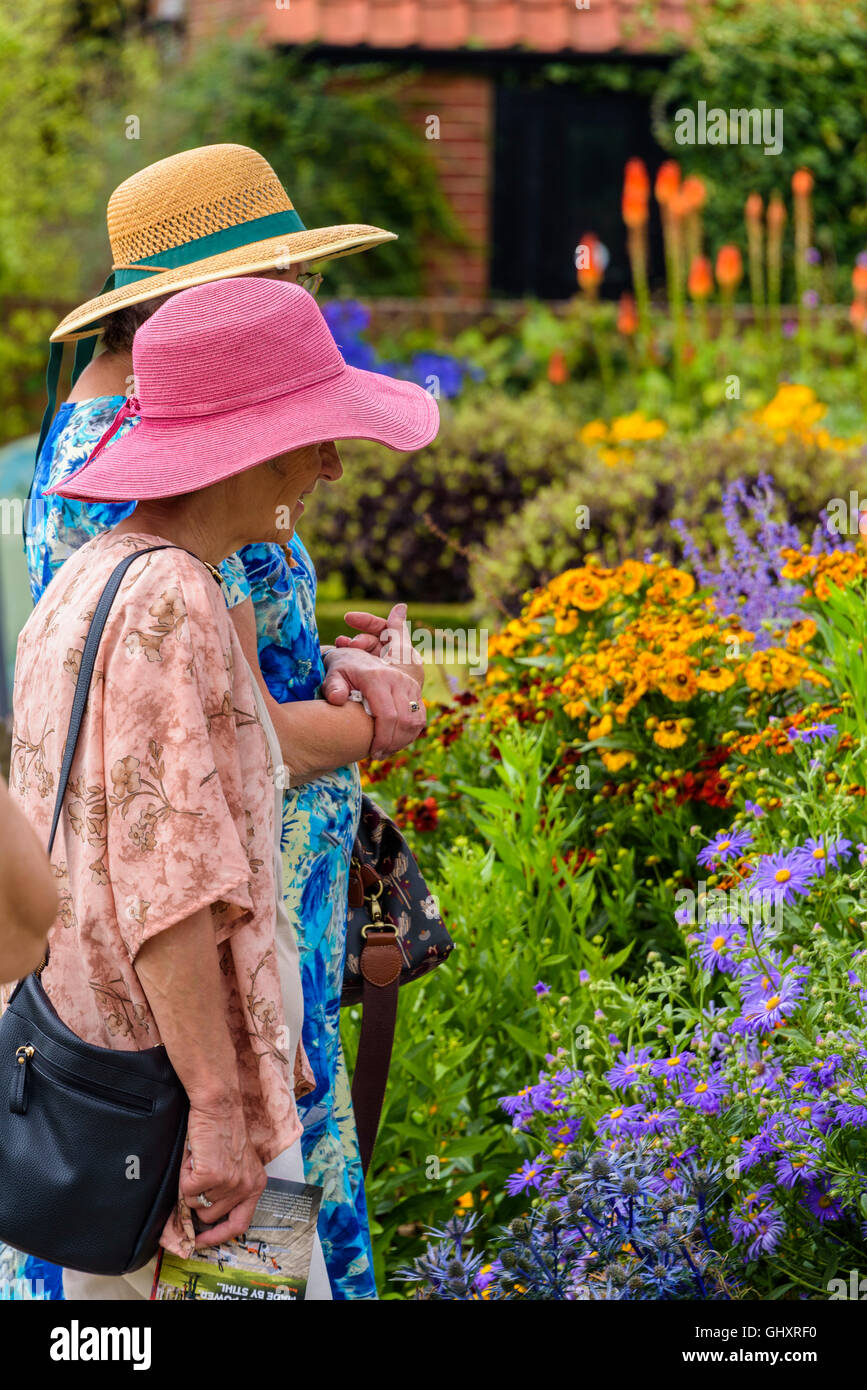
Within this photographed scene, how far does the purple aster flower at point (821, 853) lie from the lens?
88.5 inches

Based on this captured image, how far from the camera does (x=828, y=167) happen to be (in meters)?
11.2

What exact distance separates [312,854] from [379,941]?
0.22 metres

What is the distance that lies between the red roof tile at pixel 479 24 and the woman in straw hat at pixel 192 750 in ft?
35.8

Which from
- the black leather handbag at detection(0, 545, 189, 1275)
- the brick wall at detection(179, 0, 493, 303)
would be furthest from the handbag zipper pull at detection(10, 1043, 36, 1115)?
the brick wall at detection(179, 0, 493, 303)

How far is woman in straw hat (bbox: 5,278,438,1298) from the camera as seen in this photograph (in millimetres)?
1542

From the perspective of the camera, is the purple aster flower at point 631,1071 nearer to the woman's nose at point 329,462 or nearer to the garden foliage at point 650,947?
the garden foliage at point 650,947

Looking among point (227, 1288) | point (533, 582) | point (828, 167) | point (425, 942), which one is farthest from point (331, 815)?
point (828, 167)

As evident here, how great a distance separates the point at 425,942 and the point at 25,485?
15.4ft

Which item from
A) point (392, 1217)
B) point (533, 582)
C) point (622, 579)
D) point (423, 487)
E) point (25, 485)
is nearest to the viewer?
point (392, 1217)

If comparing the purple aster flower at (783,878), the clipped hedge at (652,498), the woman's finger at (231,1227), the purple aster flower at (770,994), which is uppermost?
the purple aster flower at (783,878)

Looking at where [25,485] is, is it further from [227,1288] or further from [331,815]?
[227,1288]

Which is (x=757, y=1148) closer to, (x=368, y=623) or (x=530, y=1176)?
(x=530, y=1176)

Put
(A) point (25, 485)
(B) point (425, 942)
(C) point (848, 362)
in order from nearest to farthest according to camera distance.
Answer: (B) point (425, 942), (A) point (25, 485), (C) point (848, 362)

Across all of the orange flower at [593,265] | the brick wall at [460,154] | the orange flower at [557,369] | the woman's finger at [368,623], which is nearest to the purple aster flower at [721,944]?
the woman's finger at [368,623]
